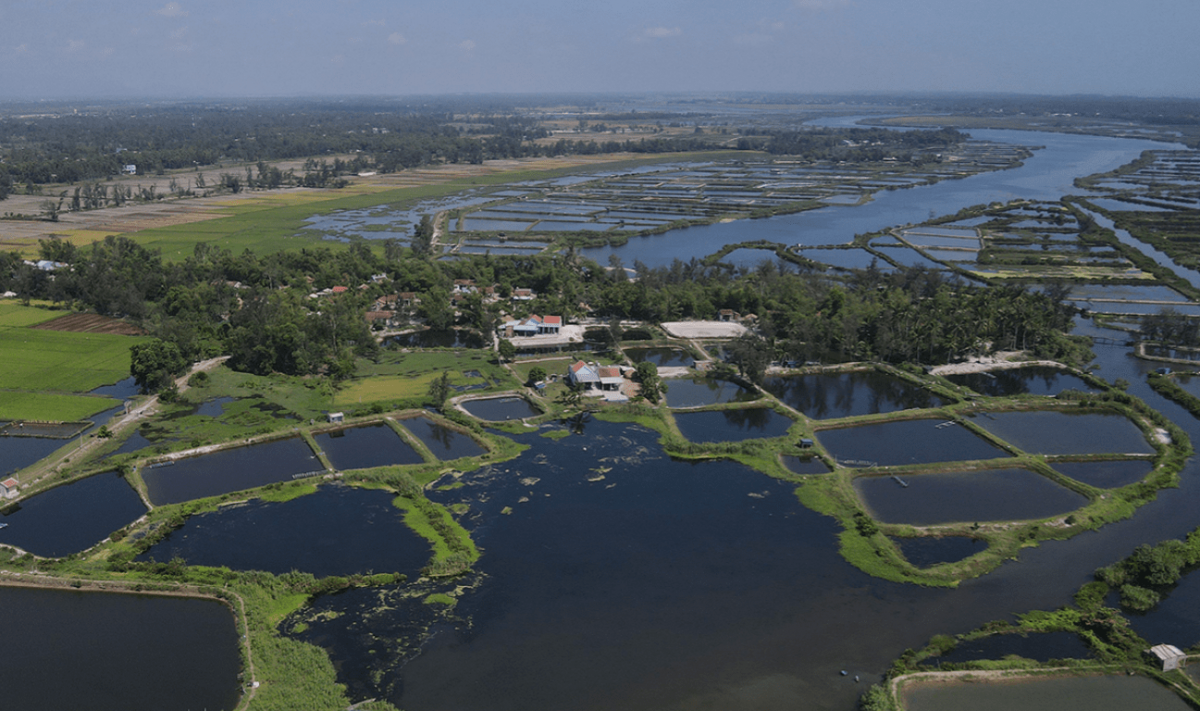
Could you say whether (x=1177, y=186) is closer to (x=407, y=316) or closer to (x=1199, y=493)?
(x=1199, y=493)

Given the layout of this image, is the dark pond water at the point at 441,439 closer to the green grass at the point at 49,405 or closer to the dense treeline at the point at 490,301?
the dense treeline at the point at 490,301

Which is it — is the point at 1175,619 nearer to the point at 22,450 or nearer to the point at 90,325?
the point at 22,450

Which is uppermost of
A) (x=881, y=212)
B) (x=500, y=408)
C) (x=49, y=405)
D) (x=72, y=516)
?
(x=881, y=212)

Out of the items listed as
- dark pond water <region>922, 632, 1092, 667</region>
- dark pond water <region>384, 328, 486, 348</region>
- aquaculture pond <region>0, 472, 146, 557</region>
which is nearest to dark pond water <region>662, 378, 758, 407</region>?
dark pond water <region>384, 328, 486, 348</region>

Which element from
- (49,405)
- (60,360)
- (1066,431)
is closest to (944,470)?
(1066,431)

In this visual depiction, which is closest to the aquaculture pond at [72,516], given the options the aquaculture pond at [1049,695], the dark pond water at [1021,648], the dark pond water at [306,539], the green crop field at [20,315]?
the dark pond water at [306,539]

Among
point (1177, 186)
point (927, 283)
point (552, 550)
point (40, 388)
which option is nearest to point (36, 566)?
point (552, 550)
